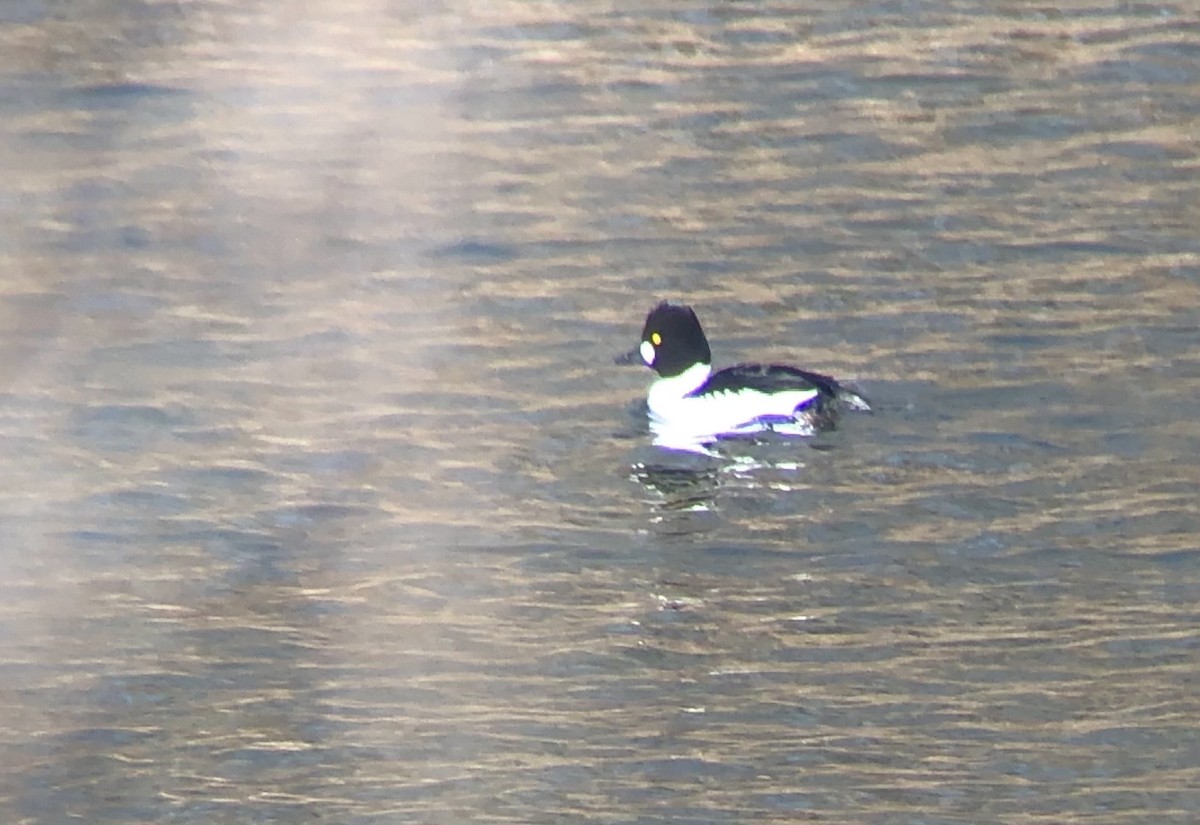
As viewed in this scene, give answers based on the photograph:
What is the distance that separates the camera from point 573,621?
10656 mm

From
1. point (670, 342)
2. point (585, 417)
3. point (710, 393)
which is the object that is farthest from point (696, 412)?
point (585, 417)

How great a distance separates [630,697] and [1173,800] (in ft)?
7.14

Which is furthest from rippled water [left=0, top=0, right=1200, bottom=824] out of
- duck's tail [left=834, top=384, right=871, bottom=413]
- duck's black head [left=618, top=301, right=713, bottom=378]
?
duck's black head [left=618, top=301, right=713, bottom=378]

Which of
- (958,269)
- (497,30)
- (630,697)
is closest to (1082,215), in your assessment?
Answer: (958,269)

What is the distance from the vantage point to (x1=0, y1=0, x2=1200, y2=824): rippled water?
31.9ft

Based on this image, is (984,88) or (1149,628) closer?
(1149,628)

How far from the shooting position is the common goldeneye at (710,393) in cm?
1261

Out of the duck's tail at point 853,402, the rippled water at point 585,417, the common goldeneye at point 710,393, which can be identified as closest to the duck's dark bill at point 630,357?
the common goldeneye at point 710,393

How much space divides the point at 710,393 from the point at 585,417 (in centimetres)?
66

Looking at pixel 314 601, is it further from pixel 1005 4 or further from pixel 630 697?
pixel 1005 4

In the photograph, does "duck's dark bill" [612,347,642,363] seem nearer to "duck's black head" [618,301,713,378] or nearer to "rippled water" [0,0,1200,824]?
"duck's black head" [618,301,713,378]

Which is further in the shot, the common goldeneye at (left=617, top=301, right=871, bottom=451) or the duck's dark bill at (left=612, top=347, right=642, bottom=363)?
the duck's dark bill at (left=612, top=347, right=642, bottom=363)

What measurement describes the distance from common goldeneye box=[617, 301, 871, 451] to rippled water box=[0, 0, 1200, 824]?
0.20 meters

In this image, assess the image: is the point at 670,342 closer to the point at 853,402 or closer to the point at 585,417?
the point at 585,417
